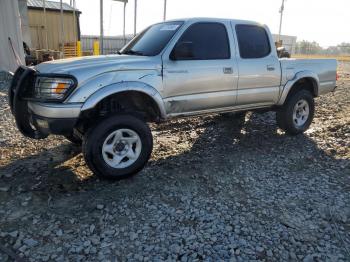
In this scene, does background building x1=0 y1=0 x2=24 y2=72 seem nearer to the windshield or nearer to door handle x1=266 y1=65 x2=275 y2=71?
the windshield

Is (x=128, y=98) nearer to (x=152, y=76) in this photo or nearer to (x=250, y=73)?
(x=152, y=76)

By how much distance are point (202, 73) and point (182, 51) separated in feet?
1.55

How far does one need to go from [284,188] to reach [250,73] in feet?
6.43

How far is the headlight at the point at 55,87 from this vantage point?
3.73 meters

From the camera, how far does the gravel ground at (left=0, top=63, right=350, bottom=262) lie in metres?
2.93

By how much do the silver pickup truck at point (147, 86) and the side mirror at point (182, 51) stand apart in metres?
0.01

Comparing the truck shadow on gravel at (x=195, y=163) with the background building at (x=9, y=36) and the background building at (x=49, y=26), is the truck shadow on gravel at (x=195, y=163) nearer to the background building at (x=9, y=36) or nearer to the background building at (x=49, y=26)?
the background building at (x=9, y=36)

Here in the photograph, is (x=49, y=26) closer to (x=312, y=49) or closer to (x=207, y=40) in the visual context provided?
(x=207, y=40)

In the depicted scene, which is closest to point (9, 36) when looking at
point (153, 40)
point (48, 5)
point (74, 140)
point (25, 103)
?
point (74, 140)

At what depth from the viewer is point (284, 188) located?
4133 mm

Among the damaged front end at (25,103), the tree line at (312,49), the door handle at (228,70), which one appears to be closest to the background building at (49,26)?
the door handle at (228,70)

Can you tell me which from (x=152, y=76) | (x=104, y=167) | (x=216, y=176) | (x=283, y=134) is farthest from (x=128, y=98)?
(x=283, y=134)

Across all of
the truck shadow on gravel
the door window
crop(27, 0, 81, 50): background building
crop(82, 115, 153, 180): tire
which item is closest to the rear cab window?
the door window

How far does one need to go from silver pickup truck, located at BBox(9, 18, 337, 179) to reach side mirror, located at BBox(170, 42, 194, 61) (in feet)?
0.04
